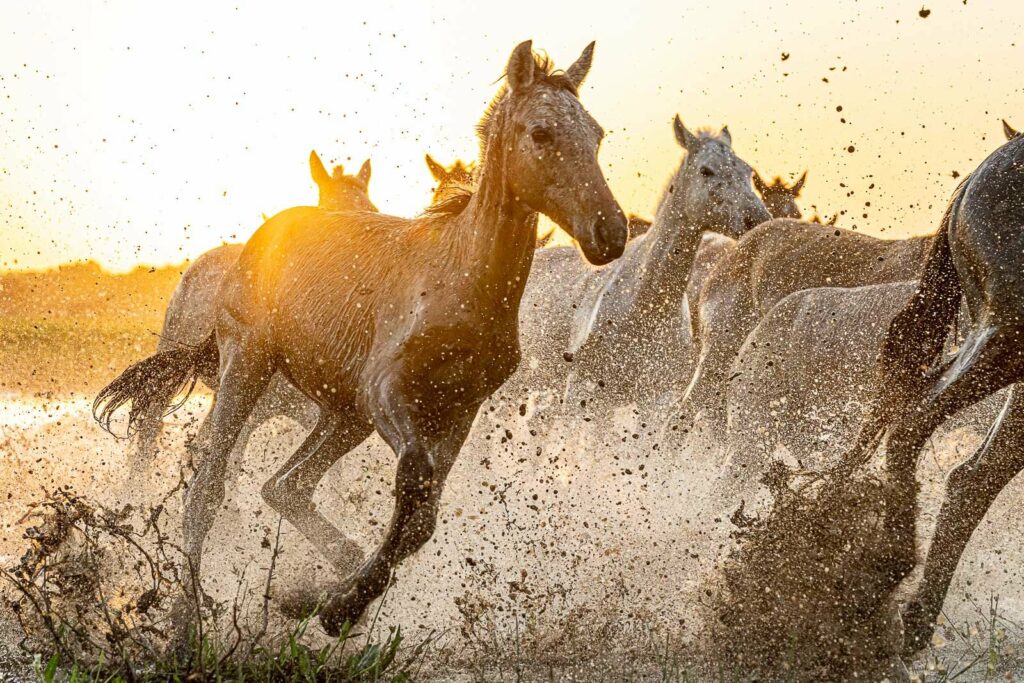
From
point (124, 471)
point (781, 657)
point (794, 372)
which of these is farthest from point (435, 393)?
point (124, 471)

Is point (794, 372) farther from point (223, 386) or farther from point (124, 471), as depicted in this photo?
point (124, 471)

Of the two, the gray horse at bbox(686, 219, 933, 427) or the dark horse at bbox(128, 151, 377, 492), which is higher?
the dark horse at bbox(128, 151, 377, 492)

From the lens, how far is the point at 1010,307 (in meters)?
4.39

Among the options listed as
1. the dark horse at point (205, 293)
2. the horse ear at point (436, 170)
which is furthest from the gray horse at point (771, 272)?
the dark horse at point (205, 293)

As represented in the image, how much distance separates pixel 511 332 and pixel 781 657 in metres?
1.46

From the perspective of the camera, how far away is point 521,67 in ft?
13.1

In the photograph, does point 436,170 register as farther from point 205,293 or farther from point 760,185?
point 760,185

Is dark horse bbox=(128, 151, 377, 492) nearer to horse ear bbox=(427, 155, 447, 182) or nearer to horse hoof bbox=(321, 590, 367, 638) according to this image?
horse ear bbox=(427, 155, 447, 182)

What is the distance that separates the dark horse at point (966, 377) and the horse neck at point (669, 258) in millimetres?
2828

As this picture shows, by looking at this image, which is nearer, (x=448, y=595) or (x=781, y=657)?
(x=781, y=657)

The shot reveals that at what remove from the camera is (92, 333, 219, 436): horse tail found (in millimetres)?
5938

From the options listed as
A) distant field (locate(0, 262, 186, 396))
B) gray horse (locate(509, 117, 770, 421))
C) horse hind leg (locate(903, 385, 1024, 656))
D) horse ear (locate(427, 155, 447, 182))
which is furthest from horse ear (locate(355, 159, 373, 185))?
horse hind leg (locate(903, 385, 1024, 656))

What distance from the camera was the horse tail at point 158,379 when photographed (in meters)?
5.94

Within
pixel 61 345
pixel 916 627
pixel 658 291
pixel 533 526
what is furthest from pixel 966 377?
pixel 61 345
